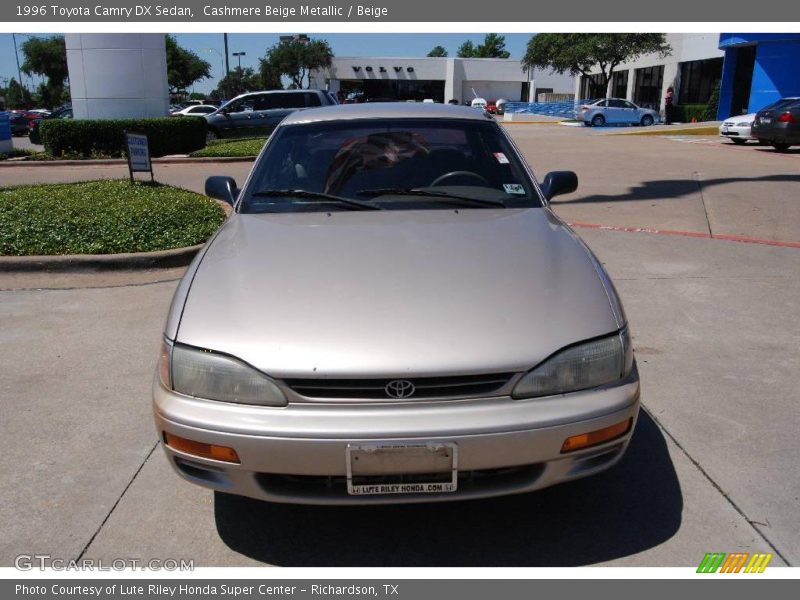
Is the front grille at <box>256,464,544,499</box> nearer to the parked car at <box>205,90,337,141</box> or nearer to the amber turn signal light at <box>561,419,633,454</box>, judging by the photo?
the amber turn signal light at <box>561,419,633,454</box>

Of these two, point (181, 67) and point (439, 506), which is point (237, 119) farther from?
point (181, 67)

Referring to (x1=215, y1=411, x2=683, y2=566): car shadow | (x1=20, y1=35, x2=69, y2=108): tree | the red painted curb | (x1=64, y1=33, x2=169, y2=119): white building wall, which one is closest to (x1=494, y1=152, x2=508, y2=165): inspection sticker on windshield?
(x1=215, y1=411, x2=683, y2=566): car shadow

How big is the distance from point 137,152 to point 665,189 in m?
8.27

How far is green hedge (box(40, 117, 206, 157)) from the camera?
1678 cm

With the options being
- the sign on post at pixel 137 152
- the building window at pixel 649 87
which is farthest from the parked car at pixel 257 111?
the building window at pixel 649 87

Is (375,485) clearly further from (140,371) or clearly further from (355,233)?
(140,371)

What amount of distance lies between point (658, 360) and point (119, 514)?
10.7 ft

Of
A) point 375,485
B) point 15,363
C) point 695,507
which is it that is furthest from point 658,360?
point 15,363

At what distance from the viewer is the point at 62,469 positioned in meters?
3.33

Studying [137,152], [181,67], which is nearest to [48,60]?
[181,67]

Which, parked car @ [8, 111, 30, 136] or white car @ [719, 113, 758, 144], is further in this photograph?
parked car @ [8, 111, 30, 136]

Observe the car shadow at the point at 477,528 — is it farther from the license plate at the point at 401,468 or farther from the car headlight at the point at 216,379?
the car headlight at the point at 216,379

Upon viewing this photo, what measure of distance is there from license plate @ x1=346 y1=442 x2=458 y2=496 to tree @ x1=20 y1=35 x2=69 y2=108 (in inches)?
3037
